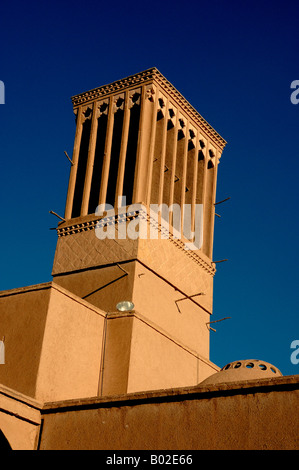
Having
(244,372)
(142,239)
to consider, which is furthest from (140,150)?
(244,372)

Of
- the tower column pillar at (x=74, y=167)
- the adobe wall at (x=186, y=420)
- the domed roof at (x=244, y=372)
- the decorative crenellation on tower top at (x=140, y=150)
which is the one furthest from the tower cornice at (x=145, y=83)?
the adobe wall at (x=186, y=420)

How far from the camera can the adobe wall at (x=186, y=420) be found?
715cm

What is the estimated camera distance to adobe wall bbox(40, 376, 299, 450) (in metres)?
7.15

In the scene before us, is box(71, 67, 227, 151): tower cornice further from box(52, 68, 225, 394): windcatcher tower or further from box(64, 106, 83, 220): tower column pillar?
box(64, 106, 83, 220): tower column pillar

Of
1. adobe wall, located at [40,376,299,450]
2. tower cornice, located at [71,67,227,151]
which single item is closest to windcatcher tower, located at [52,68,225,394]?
tower cornice, located at [71,67,227,151]

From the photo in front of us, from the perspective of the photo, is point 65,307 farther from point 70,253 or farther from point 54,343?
point 70,253

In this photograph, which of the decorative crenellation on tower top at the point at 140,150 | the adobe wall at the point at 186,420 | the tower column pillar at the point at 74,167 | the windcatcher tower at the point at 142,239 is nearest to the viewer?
the adobe wall at the point at 186,420

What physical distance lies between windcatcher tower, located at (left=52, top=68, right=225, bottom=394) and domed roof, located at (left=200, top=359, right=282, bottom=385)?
1602mm

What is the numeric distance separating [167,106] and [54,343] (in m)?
6.05

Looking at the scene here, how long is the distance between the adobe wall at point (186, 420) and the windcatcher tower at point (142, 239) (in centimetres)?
210

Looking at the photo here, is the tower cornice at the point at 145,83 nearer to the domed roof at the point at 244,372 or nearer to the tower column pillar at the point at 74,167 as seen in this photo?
the tower column pillar at the point at 74,167

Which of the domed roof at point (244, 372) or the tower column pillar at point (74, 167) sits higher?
the tower column pillar at point (74, 167)

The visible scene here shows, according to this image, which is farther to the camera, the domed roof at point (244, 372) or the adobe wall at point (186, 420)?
the domed roof at point (244, 372)

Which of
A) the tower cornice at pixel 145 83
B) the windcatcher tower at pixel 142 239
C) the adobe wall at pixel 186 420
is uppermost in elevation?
the tower cornice at pixel 145 83
